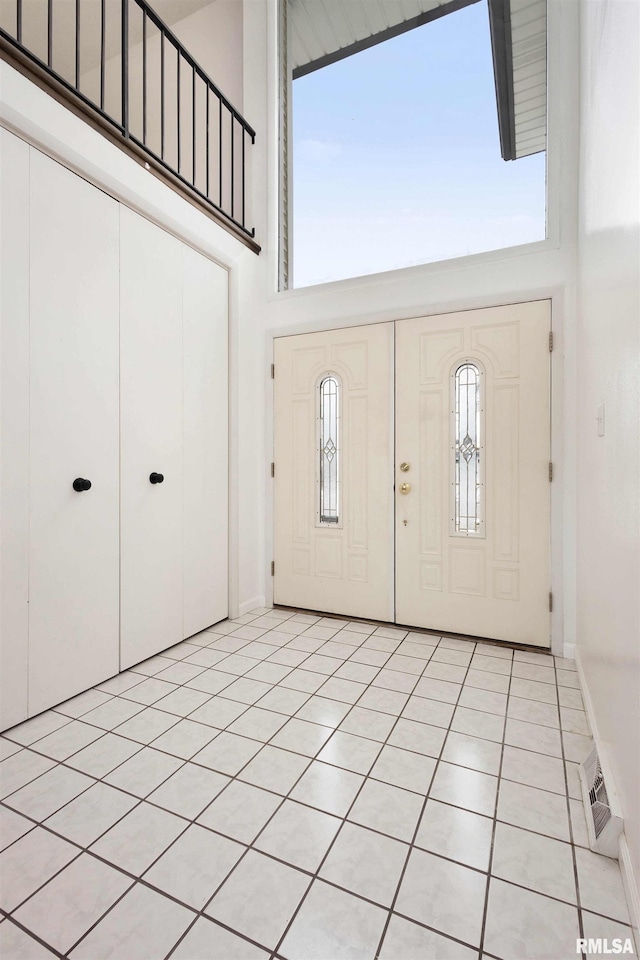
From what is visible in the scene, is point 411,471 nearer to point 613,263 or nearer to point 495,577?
point 495,577

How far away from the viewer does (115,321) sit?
225cm

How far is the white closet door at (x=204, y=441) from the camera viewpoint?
9.02 ft

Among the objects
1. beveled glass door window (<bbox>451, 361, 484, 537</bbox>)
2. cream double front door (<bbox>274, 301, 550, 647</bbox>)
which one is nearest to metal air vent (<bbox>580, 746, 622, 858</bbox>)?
cream double front door (<bbox>274, 301, 550, 647</bbox>)

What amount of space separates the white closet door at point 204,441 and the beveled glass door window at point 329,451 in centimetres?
65

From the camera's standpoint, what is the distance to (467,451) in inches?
108

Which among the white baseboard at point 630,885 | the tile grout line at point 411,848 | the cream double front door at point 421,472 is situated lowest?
the tile grout line at point 411,848

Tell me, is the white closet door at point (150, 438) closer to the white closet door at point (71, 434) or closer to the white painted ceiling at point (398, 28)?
the white closet door at point (71, 434)

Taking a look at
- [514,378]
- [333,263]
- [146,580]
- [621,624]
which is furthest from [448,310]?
[146,580]

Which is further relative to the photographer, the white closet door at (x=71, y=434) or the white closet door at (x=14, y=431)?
the white closet door at (x=71, y=434)

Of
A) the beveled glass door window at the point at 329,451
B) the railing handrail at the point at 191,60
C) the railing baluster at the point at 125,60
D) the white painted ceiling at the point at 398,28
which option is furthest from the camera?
the beveled glass door window at the point at 329,451

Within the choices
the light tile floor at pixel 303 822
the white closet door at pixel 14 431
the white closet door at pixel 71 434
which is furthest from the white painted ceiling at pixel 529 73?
the light tile floor at pixel 303 822

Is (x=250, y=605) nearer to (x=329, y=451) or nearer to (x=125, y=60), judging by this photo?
(x=329, y=451)

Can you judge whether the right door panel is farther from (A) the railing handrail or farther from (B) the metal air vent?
(A) the railing handrail

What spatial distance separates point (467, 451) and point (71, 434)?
6.92ft
